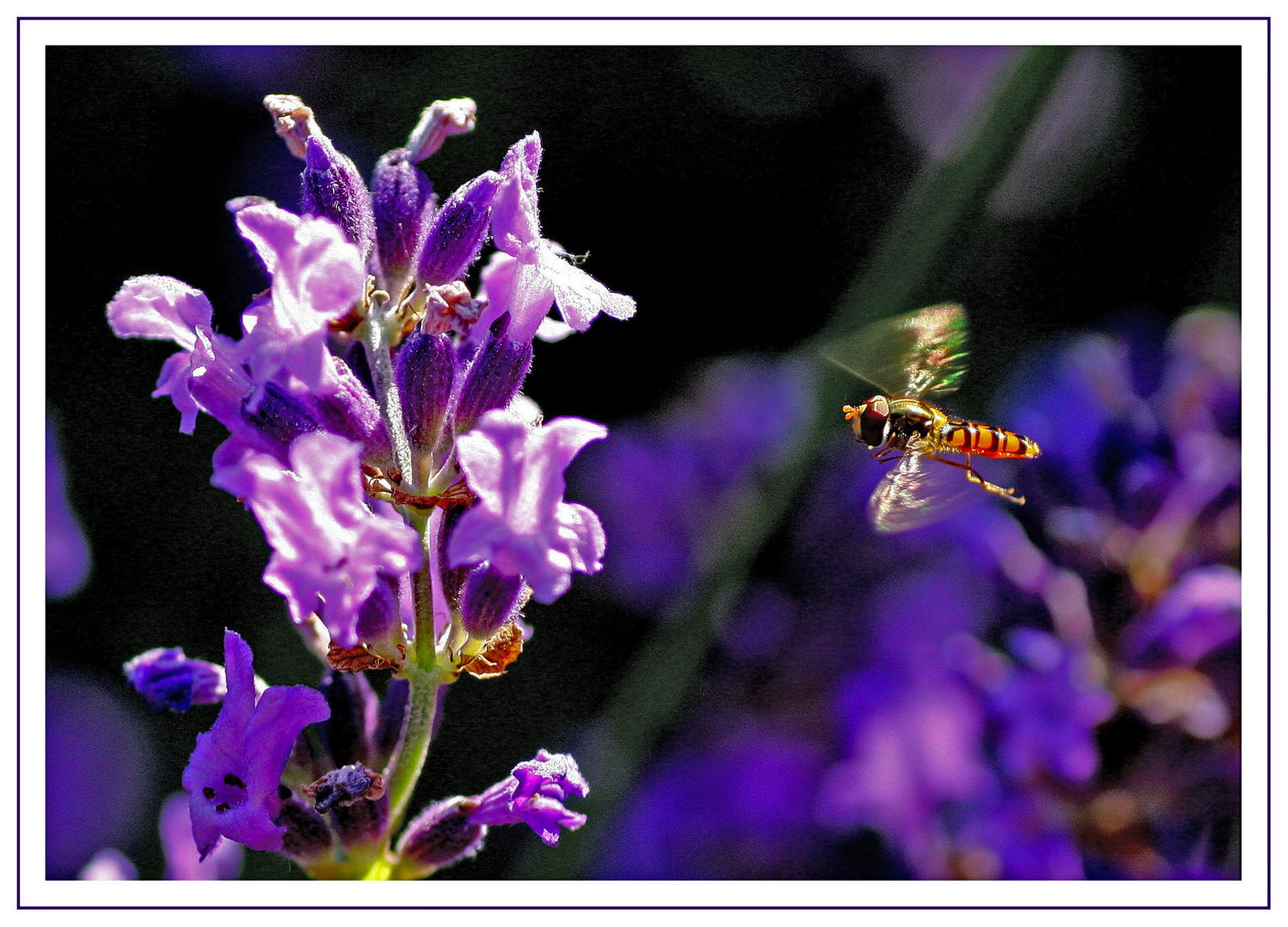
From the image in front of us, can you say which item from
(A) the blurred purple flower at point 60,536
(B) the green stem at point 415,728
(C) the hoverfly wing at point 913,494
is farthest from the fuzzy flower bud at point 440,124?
(A) the blurred purple flower at point 60,536

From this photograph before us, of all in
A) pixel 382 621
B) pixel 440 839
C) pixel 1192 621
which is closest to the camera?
pixel 382 621

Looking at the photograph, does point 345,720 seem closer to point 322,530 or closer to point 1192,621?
point 322,530

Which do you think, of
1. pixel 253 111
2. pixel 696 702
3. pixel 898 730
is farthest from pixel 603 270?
pixel 898 730

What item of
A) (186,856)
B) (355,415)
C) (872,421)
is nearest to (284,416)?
(355,415)

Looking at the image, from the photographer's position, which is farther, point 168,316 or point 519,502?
point 168,316

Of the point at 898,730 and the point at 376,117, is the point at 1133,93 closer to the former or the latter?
the point at 898,730
